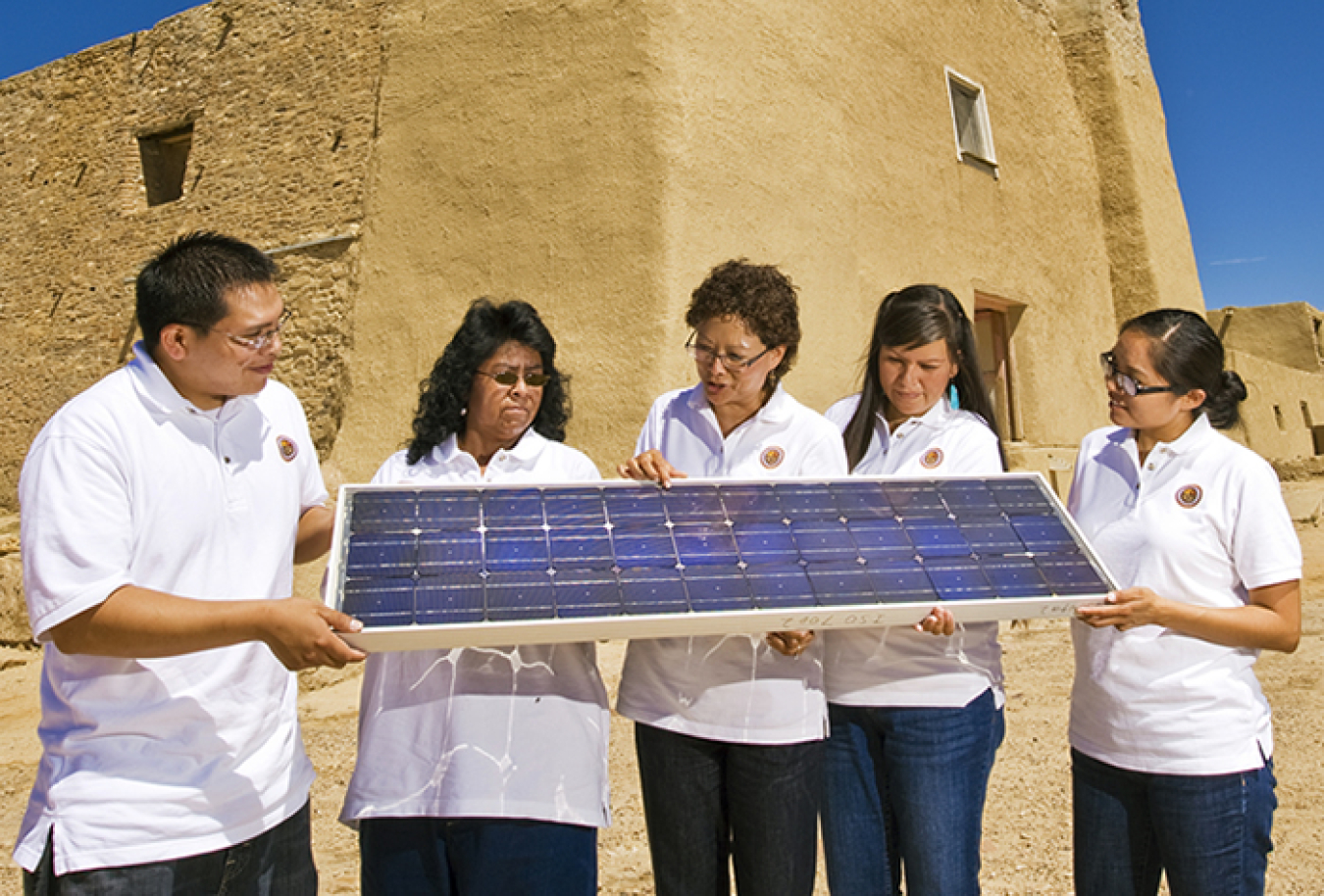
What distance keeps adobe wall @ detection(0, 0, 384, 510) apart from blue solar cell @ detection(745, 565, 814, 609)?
8.58 meters

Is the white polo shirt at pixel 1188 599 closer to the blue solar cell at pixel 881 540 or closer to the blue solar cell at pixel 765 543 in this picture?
the blue solar cell at pixel 881 540

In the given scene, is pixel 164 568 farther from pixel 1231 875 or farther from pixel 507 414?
pixel 1231 875

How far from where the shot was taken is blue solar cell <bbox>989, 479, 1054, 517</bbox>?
2.68 metres

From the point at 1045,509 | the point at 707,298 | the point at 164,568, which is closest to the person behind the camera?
the point at 164,568

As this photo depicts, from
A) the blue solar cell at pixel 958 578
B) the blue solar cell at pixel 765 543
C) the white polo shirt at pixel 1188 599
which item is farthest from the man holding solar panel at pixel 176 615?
the white polo shirt at pixel 1188 599

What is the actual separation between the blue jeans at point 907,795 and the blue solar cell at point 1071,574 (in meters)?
0.38

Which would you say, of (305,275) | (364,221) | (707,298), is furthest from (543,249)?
(707,298)

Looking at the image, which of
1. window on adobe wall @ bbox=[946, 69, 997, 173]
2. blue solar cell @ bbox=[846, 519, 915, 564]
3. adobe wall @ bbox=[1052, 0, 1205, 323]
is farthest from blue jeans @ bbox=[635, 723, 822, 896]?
adobe wall @ bbox=[1052, 0, 1205, 323]

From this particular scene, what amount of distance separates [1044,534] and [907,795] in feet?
2.51

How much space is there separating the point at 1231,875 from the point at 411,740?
198cm

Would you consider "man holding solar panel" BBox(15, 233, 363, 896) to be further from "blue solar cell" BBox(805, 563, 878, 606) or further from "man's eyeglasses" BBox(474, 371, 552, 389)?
"blue solar cell" BBox(805, 563, 878, 606)

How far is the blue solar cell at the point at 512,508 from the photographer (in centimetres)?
249

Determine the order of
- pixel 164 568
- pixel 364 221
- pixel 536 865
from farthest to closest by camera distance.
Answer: pixel 364 221 < pixel 536 865 < pixel 164 568

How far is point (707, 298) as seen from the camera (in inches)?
113
